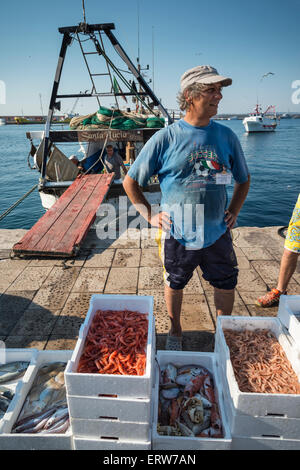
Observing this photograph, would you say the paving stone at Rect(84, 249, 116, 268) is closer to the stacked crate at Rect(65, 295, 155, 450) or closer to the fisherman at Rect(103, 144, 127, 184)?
the stacked crate at Rect(65, 295, 155, 450)

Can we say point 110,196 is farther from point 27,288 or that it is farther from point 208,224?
point 208,224

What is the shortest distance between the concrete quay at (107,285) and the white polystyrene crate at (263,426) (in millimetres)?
1180

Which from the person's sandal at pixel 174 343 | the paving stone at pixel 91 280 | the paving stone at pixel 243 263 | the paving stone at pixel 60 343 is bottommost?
the paving stone at pixel 91 280

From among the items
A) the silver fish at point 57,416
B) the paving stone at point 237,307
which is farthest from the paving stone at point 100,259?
the silver fish at point 57,416

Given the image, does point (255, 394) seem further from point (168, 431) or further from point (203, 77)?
point (203, 77)

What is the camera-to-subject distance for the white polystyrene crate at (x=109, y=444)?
1817 mm

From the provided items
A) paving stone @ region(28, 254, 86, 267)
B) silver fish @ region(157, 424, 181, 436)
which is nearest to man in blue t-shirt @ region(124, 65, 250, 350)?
silver fish @ region(157, 424, 181, 436)

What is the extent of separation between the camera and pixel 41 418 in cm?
201

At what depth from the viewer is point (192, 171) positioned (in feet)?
7.43

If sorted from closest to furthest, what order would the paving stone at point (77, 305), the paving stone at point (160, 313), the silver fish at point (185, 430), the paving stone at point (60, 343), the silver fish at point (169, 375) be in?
the silver fish at point (185, 430) → the silver fish at point (169, 375) → the paving stone at point (60, 343) → the paving stone at point (160, 313) → the paving stone at point (77, 305)

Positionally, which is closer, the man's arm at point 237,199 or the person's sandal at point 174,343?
the man's arm at point 237,199

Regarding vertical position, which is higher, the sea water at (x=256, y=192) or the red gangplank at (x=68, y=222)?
the red gangplank at (x=68, y=222)

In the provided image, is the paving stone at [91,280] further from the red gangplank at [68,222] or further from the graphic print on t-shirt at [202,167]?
the graphic print on t-shirt at [202,167]
